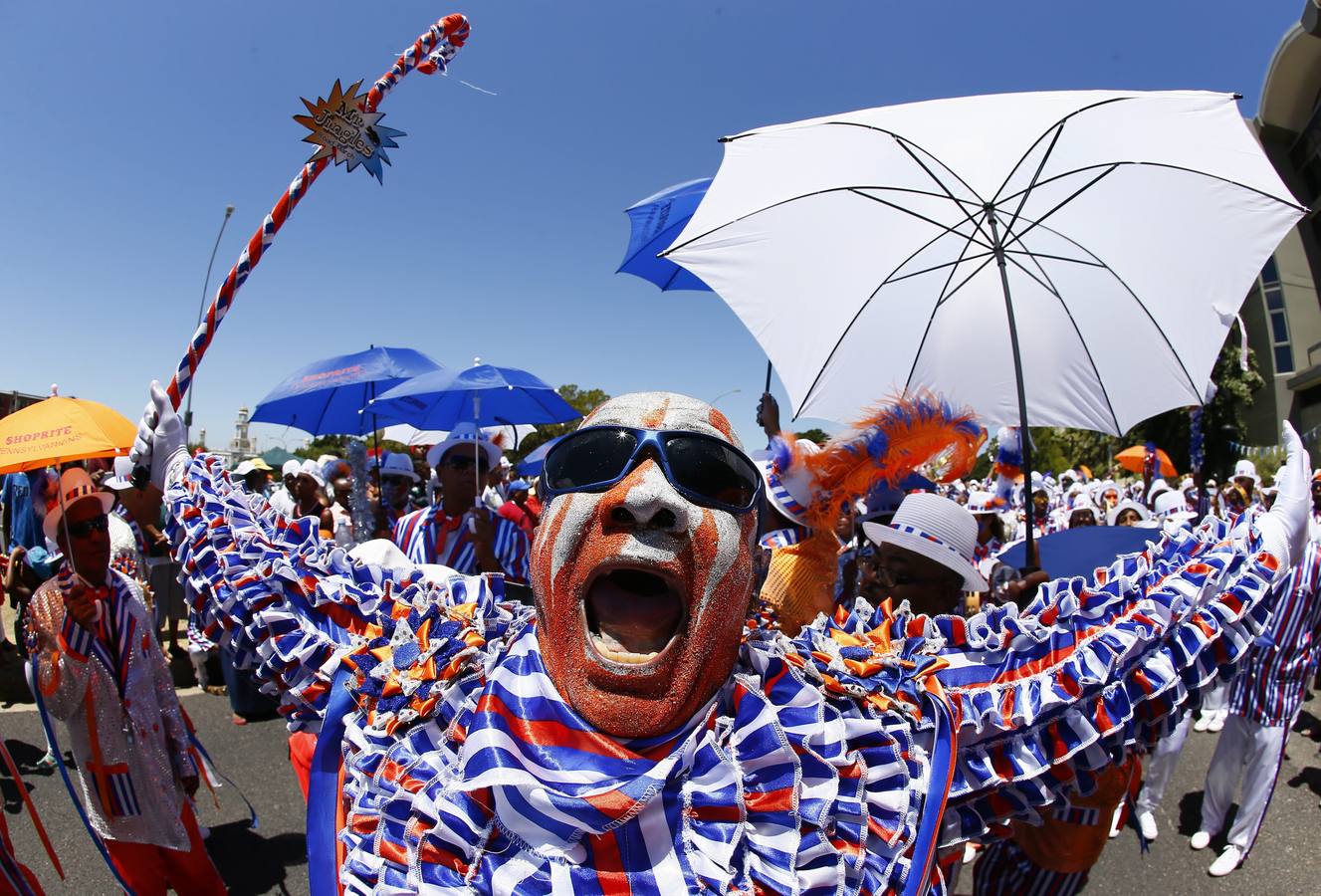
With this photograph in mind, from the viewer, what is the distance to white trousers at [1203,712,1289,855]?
395cm

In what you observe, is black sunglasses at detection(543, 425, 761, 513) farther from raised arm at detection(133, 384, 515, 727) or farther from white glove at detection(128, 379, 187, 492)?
white glove at detection(128, 379, 187, 492)

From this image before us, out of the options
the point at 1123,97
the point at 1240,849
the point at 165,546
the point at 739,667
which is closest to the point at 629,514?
the point at 739,667

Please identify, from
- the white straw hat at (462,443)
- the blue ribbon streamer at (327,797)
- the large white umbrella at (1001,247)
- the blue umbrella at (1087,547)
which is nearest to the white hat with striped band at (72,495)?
the white straw hat at (462,443)

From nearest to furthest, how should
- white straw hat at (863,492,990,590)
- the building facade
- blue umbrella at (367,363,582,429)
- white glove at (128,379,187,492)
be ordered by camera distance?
white glove at (128,379,187,492) < white straw hat at (863,492,990,590) < blue umbrella at (367,363,582,429) < the building facade

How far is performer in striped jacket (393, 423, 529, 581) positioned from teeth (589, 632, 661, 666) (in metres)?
2.94

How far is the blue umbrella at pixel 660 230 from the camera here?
4.90 m

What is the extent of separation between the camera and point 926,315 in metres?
3.49

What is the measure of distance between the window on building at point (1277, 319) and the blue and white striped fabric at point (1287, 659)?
29892mm

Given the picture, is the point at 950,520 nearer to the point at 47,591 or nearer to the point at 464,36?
the point at 464,36

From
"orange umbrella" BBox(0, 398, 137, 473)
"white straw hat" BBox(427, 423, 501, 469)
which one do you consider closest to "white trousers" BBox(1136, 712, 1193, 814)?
"white straw hat" BBox(427, 423, 501, 469)

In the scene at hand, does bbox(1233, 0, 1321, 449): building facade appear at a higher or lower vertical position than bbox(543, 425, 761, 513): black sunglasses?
higher

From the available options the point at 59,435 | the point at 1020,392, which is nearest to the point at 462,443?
the point at 59,435

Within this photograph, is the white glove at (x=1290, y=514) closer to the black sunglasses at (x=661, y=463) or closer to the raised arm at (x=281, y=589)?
the black sunglasses at (x=661, y=463)

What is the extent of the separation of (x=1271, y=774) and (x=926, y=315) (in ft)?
10.5
